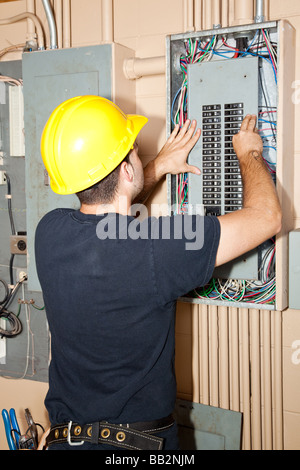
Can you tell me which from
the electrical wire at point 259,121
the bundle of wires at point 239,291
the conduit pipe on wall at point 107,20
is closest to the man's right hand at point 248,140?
the electrical wire at point 259,121

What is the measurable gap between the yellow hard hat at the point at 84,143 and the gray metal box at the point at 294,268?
0.62 m

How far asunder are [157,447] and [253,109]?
104cm

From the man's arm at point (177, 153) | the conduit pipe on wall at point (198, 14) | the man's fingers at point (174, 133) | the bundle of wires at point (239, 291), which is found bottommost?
the bundle of wires at point (239, 291)

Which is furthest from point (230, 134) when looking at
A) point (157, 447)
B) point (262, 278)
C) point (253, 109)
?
point (157, 447)

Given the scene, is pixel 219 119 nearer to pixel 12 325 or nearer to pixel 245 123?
pixel 245 123

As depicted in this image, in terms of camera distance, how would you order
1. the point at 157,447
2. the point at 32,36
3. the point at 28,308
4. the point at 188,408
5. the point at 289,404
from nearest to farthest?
the point at 157,447 < the point at 289,404 < the point at 188,408 < the point at 32,36 < the point at 28,308

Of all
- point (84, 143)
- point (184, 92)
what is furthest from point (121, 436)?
point (184, 92)

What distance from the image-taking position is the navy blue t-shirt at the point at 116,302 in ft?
3.80

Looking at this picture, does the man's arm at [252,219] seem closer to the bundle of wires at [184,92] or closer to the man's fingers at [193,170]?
the man's fingers at [193,170]

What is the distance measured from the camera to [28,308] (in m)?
2.22

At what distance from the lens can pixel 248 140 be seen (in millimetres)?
1447

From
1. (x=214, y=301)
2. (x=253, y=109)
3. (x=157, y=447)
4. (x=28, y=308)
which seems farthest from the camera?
(x=28, y=308)

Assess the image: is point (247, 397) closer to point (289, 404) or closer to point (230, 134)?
point (289, 404)

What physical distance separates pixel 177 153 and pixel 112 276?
613 mm
